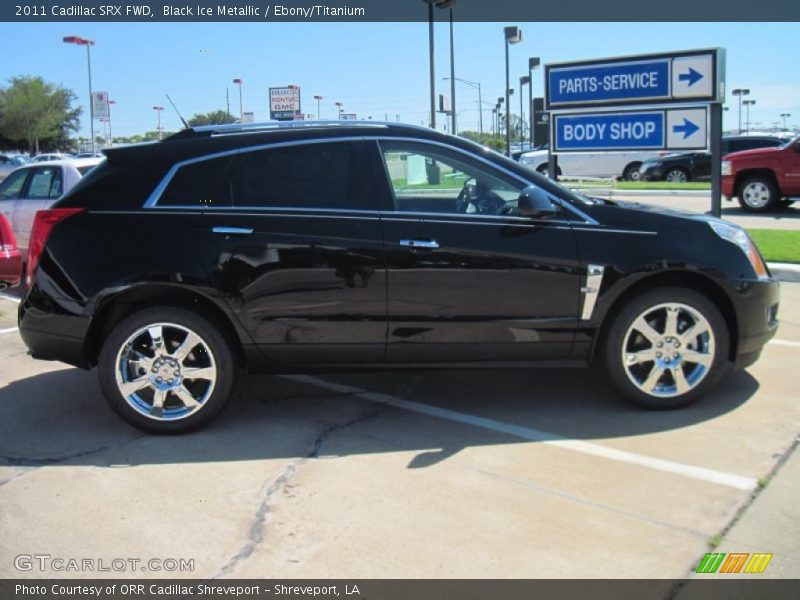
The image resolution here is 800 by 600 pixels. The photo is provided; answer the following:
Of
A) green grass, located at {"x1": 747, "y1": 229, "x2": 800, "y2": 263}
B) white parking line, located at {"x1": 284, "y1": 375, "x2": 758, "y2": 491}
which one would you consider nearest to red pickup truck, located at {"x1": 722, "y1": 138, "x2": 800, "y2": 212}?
green grass, located at {"x1": 747, "y1": 229, "x2": 800, "y2": 263}

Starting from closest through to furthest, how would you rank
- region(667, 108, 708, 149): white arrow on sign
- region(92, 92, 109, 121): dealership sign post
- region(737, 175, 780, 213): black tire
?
region(667, 108, 708, 149): white arrow on sign, region(737, 175, 780, 213): black tire, region(92, 92, 109, 121): dealership sign post

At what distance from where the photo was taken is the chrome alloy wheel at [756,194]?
15516mm

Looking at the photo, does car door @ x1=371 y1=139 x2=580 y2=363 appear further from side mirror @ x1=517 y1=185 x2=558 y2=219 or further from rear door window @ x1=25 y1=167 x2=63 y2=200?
rear door window @ x1=25 y1=167 x2=63 y2=200

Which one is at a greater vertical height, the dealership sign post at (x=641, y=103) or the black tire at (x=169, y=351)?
the dealership sign post at (x=641, y=103)

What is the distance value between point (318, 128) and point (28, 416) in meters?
2.61

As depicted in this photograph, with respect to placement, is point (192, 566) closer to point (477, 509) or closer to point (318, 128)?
point (477, 509)

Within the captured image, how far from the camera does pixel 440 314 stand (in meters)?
4.51

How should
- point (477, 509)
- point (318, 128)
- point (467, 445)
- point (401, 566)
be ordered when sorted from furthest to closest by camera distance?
point (318, 128) < point (467, 445) < point (477, 509) < point (401, 566)

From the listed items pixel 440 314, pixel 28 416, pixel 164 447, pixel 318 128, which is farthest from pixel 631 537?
pixel 28 416

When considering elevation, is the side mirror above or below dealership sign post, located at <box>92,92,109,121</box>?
below

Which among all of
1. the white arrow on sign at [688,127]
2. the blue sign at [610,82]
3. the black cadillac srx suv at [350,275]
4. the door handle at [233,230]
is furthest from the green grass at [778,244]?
the door handle at [233,230]

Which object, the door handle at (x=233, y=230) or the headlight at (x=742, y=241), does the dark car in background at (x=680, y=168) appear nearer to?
the headlight at (x=742, y=241)

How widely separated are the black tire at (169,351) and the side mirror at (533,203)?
1.89 m

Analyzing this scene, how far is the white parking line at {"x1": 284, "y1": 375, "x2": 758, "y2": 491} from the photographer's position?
3818 millimetres
